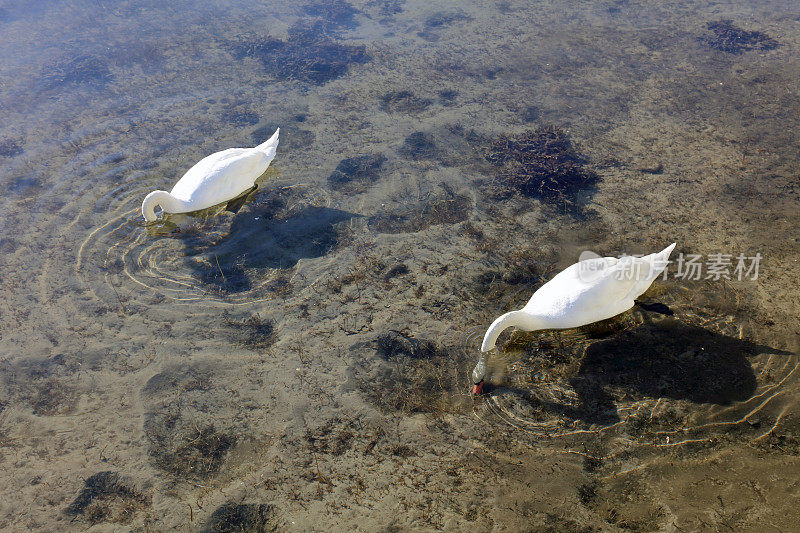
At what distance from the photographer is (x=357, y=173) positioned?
27.4 ft

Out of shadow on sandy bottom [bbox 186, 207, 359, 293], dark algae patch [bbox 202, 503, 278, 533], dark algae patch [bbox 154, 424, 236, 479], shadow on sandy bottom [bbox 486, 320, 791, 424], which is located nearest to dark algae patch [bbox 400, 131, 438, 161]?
shadow on sandy bottom [bbox 186, 207, 359, 293]

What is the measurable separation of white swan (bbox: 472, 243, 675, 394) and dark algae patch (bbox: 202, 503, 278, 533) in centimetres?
219

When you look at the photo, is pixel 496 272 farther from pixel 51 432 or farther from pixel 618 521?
pixel 51 432

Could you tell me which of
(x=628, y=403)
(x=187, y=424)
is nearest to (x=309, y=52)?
(x=187, y=424)

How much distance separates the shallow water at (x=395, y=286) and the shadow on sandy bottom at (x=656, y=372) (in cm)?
3

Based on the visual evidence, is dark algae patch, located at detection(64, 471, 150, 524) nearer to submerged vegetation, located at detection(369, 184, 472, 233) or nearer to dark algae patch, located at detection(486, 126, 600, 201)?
submerged vegetation, located at detection(369, 184, 472, 233)

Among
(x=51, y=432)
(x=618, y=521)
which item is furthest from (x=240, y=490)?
(x=618, y=521)

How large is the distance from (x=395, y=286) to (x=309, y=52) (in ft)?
23.7

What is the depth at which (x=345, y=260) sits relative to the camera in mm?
6918

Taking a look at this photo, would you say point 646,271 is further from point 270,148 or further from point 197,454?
point 270,148

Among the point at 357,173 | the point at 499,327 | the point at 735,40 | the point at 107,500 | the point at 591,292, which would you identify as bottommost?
the point at 107,500

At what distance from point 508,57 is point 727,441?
8.76 m

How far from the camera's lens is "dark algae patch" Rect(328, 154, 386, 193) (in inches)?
320

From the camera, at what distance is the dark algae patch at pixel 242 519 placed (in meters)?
4.46
